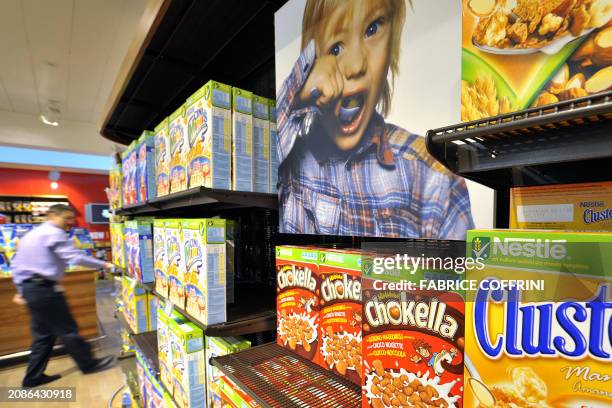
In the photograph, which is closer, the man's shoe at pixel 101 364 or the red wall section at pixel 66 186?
the man's shoe at pixel 101 364

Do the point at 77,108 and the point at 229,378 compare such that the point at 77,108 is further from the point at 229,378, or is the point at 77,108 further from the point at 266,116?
the point at 229,378

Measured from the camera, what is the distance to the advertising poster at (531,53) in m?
0.37

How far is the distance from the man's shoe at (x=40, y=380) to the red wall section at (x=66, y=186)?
705 cm

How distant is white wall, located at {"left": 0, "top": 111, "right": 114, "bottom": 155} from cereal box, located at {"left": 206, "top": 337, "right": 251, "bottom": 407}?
257 inches

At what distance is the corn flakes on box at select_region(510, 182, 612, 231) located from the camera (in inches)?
19.5

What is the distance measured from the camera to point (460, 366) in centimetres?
55

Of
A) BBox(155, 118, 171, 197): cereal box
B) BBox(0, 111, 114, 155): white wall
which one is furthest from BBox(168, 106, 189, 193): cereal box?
BBox(0, 111, 114, 155): white wall

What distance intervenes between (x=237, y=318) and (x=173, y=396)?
65 centimetres

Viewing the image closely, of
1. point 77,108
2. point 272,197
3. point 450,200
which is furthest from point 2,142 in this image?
point 450,200

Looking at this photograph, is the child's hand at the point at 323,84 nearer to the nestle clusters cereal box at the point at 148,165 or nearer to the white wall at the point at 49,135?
the nestle clusters cereal box at the point at 148,165

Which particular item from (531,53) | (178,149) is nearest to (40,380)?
(178,149)

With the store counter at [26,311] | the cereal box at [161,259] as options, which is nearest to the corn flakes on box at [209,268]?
the cereal box at [161,259]

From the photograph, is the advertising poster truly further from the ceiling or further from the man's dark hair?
the man's dark hair

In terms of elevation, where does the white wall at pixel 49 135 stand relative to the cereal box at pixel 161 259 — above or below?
above
